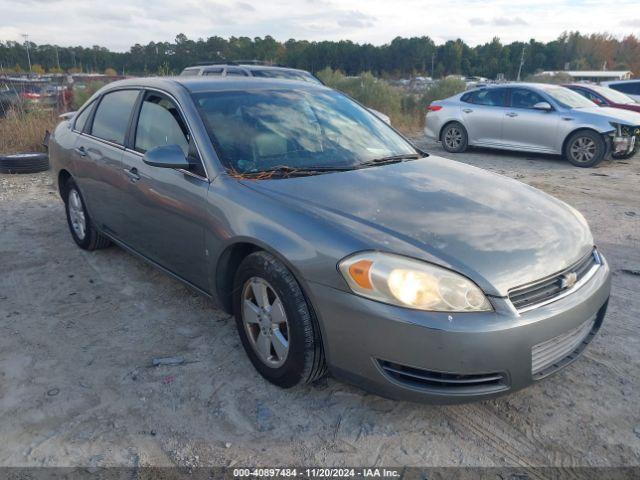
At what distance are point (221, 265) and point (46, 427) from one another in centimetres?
118

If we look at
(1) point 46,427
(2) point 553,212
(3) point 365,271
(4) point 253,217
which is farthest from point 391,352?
(1) point 46,427

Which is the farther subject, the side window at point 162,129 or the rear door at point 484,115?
the rear door at point 484,115

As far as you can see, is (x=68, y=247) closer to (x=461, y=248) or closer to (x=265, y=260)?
(x=265, y=260)

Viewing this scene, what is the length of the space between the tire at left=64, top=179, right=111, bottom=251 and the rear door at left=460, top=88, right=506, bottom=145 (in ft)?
27.5

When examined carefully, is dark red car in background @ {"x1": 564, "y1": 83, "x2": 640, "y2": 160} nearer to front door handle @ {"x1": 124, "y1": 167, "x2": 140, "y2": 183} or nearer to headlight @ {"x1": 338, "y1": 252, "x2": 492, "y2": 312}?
front door handle @ {"x1": 124, "y1": 167, "x2": 140, "y2": 183}

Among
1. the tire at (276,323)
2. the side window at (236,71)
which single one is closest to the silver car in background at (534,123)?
the side window at (236,71)

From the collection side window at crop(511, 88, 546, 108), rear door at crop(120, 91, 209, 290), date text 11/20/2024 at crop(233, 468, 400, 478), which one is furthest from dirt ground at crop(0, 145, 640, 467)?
side window at crop(511, 88, 546, 108)

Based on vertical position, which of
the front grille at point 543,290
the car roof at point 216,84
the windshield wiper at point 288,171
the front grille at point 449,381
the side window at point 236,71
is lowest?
the front grille at point 449,381

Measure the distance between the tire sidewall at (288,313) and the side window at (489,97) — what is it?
9388 mm

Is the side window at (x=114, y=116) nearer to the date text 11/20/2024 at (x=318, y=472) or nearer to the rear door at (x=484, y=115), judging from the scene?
the date text 11/20/2024 at (x=318, y=472)

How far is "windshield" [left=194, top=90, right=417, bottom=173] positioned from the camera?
3.14 meters

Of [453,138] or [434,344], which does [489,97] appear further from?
[434,344]

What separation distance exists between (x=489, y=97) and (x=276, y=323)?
9705 mm

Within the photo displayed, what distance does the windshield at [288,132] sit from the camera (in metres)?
3.14
